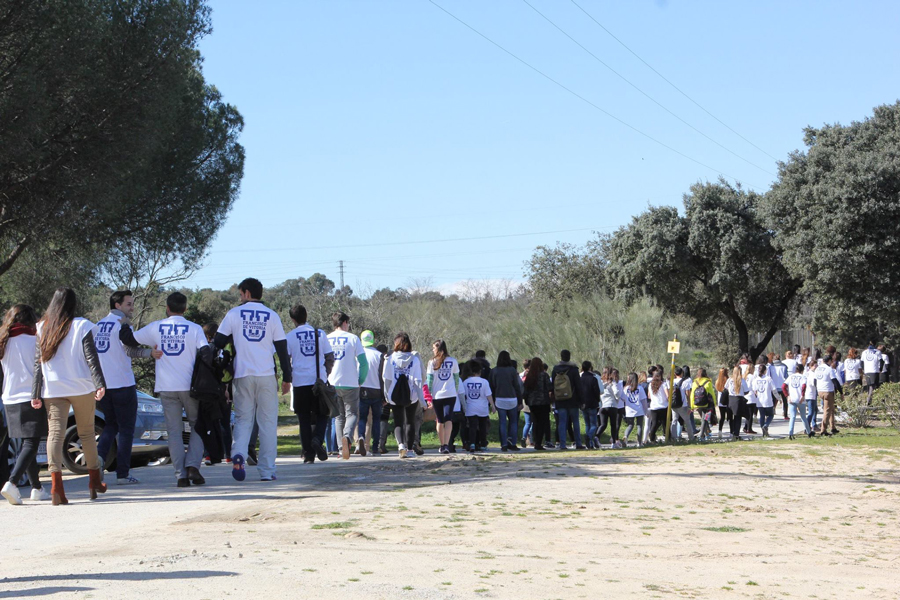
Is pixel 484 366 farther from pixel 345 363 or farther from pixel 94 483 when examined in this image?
pixel 94 483

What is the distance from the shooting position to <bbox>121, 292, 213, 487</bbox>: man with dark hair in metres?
9.65

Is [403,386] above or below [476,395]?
above

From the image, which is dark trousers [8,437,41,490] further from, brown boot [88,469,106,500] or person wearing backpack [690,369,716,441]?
person wearing backpack [690,369,716,441]

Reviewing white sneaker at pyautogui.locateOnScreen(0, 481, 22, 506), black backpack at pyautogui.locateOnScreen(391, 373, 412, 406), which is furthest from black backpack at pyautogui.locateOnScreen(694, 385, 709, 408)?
white sneaker at pyautogui.locateOnScreen(0, 481, 22, 506)

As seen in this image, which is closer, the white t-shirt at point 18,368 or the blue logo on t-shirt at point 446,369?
the white t-shirt at point 18,368

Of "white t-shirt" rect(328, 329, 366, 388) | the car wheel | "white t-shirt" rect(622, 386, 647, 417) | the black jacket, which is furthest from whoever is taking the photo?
"white t-shirt" rect(622, 386, 647, 417)

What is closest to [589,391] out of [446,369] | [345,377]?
[446,369]

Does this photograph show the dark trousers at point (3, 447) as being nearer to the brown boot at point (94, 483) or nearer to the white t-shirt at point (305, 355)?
the brown boot at point (94, 483)

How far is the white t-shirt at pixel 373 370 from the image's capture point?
14.3 meters

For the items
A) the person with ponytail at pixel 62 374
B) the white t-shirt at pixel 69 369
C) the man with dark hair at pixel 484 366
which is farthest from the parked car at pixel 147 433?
the man with dark hair at pixel 484 366

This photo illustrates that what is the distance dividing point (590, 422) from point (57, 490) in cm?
1134

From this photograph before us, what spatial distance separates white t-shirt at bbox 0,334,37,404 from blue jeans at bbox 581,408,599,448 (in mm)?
11118

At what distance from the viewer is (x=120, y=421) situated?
9992 millimetres

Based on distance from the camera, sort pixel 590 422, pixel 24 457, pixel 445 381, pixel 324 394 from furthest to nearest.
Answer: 1. pixel 590 422
2. pixel 445 381
3. pixel 324 394
4. pixel 24 457
